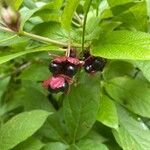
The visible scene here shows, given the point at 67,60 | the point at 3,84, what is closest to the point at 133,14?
the point at 67,60

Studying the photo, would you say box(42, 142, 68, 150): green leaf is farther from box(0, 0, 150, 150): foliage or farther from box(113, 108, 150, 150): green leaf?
box(113, 108, 150, 150): green leaf

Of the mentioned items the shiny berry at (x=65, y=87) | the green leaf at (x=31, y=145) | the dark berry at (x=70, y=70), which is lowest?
the green leaf at (x=31, y=145)

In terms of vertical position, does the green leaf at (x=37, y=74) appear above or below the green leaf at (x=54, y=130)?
above

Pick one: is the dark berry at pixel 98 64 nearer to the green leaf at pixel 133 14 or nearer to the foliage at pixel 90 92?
the foliage at pixel 90 92

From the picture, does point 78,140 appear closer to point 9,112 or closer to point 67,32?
point 67,32

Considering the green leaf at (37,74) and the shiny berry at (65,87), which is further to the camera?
the green leaf at (37,74)

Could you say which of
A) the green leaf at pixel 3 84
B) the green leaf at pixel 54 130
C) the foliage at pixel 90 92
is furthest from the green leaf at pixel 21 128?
the green leaf at pixel 3 84
